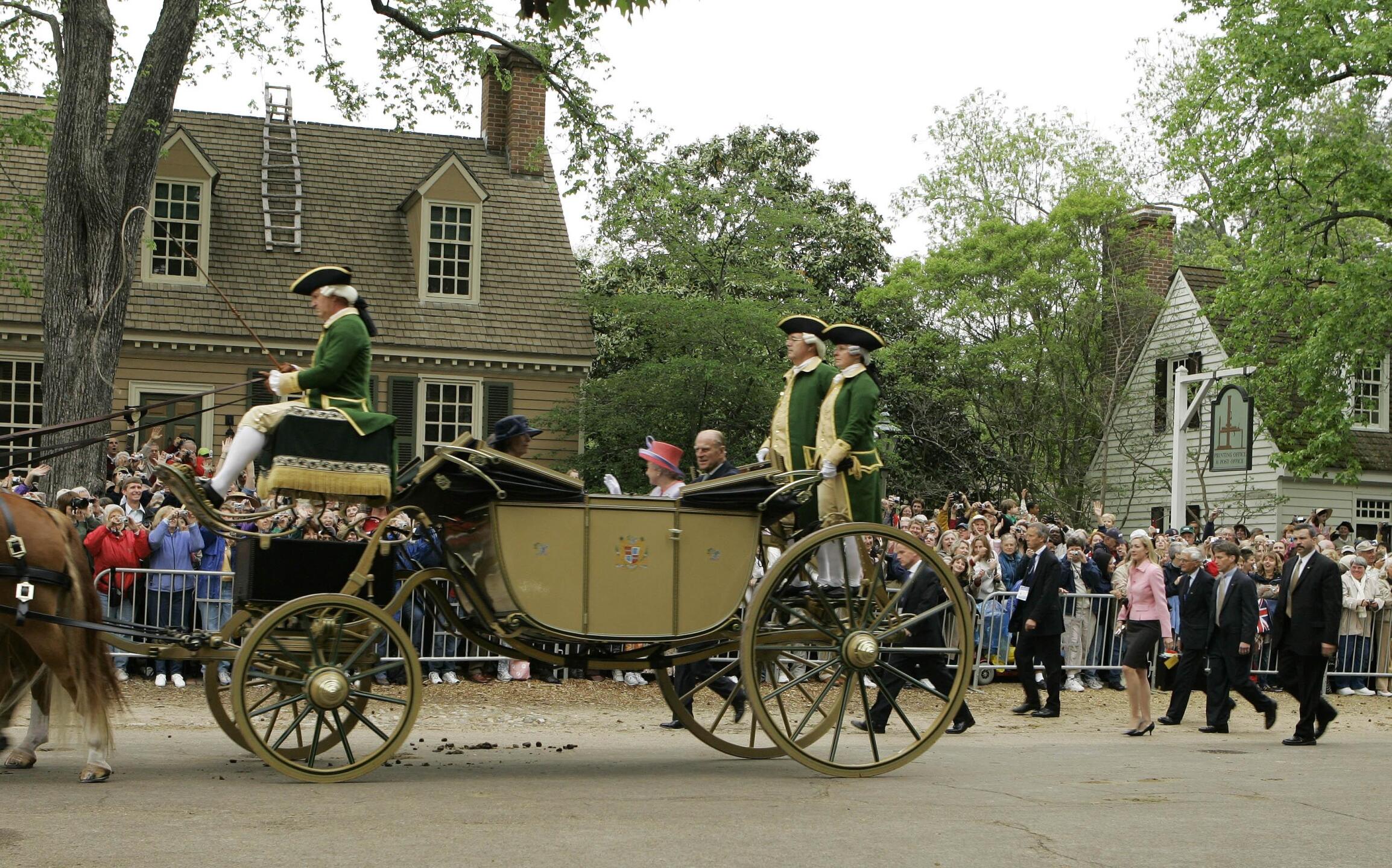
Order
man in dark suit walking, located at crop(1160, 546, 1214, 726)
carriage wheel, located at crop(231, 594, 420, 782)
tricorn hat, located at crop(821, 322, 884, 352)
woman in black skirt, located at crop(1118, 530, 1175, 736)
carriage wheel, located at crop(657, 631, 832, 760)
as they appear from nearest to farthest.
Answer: carriage wheel, located at crop(231, 594, 420, 782) < carriage wheel, located at crop(657, 631, 832, 760) < tricorn hat, located at crop(821, 322, 884, 352) < woman in black skirt, located at crop(1118, 530, 1175, 736) < man in dark suit walking, located at crop(1160, 546, 1214, 726)

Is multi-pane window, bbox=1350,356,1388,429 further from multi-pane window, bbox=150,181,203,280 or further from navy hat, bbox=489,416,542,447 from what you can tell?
navy hat, bbox=489,416,542,447

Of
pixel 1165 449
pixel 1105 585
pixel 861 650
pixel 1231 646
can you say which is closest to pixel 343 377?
pixel 861 650

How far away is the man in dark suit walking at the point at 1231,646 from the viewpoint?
13.3 meters

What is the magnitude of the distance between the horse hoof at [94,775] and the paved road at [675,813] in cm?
9

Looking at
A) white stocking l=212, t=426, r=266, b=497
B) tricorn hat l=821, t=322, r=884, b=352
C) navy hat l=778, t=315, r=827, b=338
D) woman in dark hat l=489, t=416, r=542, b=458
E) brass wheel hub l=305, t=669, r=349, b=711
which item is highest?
navy hat l=778, t=315, r=827, b=338

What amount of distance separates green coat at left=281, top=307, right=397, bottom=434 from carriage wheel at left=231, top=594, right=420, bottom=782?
1000 millimetres

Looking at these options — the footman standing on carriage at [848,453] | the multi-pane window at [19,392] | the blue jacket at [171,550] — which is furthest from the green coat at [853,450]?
the multi-pane window at [19,392]

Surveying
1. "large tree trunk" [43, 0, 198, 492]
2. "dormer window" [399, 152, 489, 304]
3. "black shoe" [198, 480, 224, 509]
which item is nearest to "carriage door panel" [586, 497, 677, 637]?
"black shoe" [198, 480, 224, 509]

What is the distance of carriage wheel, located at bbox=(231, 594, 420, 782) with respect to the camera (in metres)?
7.89

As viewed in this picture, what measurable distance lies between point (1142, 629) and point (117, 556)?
29.3ft

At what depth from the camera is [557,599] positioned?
27.6 ft

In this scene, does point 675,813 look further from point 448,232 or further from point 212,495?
point 448,232

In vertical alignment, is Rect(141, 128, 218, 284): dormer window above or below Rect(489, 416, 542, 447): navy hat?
above

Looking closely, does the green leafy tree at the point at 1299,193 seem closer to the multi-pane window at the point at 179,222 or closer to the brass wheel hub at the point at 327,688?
the multi-pane window at the point at 179,222
